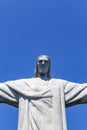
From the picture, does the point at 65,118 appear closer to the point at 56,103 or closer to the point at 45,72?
the point at 56,103

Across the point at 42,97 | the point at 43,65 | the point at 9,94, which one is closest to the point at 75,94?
the point at 42,97

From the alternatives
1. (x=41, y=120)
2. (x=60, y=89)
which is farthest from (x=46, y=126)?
(x=60, y=89)

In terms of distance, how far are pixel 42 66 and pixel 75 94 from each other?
125 centimetres

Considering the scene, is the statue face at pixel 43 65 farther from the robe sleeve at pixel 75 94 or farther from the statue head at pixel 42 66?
the robe sleeve at pixel 75 94

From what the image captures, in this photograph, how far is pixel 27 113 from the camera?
16812 millimetres

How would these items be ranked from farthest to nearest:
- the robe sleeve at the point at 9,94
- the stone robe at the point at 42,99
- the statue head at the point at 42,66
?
the statue head at the point at 42,66 → the robe sleeve at the point at 9,94 → the stone robe at the point at 42,99

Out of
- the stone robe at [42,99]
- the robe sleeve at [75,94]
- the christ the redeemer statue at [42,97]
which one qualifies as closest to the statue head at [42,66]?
the christ the redeemer statue at [42,97]

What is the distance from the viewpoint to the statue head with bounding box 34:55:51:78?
17719mm

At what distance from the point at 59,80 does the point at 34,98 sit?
1056 millimetres

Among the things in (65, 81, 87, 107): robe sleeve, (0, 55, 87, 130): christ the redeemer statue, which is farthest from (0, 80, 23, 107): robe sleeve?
(65, 81, 87, 107): robe sleeve

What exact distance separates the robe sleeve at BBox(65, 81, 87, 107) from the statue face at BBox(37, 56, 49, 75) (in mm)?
774

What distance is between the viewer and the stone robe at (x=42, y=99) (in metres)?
16.6

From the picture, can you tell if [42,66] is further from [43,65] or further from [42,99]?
[42,99]

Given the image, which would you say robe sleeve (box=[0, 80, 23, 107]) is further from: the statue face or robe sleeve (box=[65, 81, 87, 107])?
robe sleeve (box=[65, 81, 87, 107])
